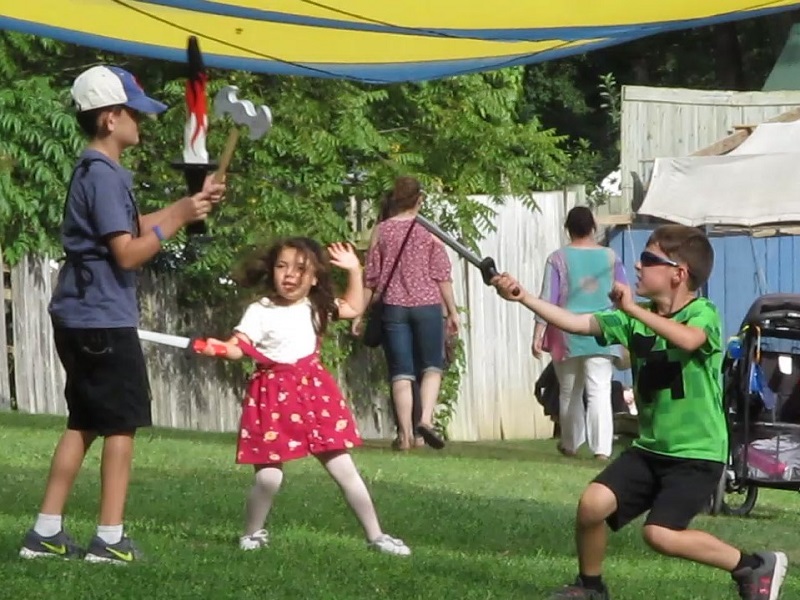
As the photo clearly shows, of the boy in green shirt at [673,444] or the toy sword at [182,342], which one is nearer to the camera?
the boy in green shirt at [673,444]

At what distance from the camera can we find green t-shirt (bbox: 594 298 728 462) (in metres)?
6.74

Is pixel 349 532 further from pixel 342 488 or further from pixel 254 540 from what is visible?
pixel 254 540

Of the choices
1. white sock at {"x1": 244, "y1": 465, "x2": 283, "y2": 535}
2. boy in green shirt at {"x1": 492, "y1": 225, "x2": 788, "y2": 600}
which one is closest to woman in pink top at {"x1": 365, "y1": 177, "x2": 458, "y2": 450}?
white sock at {"x1": 244, "y1": 465, "x2": 283, "y2": 535}

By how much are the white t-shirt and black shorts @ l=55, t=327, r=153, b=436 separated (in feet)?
3.43

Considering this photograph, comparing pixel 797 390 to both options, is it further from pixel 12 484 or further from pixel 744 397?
pixel 12 484

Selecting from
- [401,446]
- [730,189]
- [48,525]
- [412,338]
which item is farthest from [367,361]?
[48,525]

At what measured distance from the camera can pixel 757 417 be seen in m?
10.9

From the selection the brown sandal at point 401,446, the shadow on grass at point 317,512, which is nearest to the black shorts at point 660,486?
the shadow on grass at point 317,512

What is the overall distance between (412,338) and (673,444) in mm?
6515

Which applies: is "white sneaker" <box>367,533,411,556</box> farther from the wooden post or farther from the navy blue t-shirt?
the wooden post

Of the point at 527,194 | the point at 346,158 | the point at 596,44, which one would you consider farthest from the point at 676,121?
the point at 596,44

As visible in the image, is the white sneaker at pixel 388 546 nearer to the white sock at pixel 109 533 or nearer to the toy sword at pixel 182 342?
the toy sword at pixel 182 342

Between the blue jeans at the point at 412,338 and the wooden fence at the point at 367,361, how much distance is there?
→ 2.83m

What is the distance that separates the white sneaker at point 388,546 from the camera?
7.68 metres
